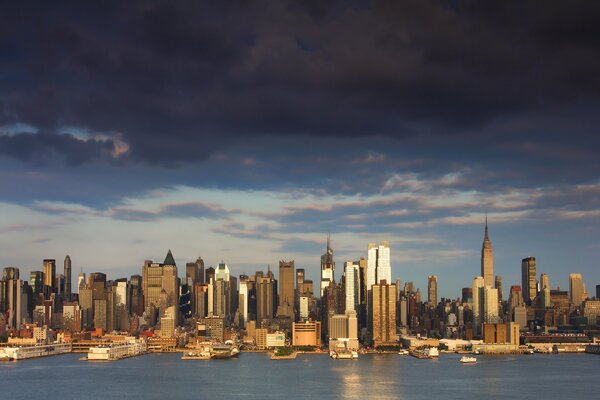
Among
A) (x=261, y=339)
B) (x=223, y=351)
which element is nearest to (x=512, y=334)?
(x=261, y=339)

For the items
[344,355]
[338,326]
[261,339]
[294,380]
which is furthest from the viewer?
[261,339]

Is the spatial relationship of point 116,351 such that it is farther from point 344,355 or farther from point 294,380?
point 294,380

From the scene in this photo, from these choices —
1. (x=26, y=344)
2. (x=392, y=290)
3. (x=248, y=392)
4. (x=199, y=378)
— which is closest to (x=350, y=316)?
(x=392, y=290)

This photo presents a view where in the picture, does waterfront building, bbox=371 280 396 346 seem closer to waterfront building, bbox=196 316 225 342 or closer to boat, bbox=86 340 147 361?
waterfront building, bbox=196 316 225 342

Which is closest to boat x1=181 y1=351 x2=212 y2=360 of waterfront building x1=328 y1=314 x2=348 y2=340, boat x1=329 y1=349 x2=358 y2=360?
boat x1=329 y1=349 x2=358 y2=360

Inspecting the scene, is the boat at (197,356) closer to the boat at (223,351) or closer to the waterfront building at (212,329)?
the boat at (223,351)

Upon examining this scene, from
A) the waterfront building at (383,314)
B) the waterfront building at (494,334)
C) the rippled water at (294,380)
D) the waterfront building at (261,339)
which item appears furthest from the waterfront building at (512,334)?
the rippled water at (294,380)
